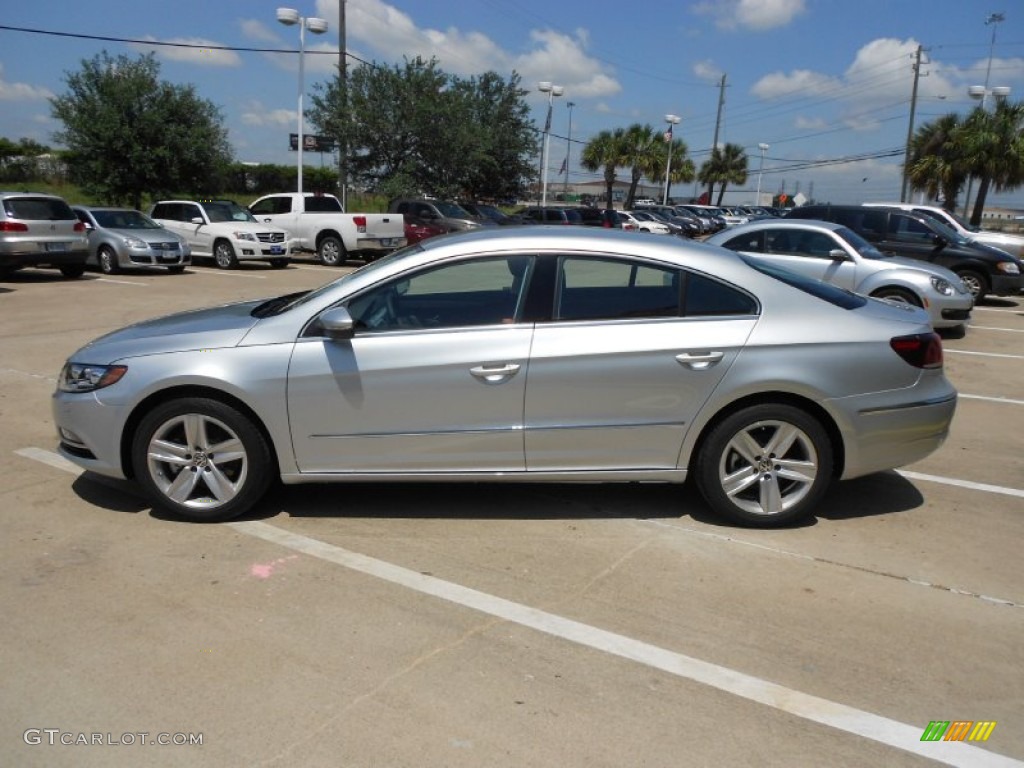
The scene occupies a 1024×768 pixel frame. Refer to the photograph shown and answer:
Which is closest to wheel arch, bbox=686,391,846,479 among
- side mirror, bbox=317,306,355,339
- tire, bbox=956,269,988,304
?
side mirror, bbox=317,306,355,339

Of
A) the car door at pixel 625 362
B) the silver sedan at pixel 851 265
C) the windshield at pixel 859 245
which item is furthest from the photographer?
the windshield at pixel 859 245

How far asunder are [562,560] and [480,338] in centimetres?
122

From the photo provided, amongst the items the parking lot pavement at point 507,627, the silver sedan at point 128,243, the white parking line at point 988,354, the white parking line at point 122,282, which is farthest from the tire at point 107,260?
the white parking line at point 988,354

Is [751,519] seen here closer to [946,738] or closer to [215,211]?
[946,738]

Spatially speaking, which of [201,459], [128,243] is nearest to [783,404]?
[201,459]

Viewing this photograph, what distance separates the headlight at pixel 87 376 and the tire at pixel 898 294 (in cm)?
953

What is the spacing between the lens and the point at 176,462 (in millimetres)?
4484

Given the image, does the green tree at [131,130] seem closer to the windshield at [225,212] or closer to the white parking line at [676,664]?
the windshield at [225,212]

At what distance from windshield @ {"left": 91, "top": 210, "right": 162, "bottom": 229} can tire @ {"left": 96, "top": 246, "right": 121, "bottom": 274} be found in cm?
60

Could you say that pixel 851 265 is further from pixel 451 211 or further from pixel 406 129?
pixel 406 129

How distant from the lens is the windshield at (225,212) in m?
20.4

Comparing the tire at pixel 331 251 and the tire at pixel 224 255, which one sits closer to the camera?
the tire at pixel 224 255

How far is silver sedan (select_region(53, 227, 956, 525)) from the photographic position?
4320 millimetres

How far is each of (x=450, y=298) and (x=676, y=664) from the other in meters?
2.33
